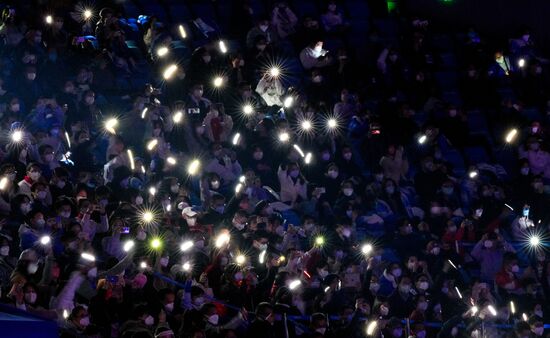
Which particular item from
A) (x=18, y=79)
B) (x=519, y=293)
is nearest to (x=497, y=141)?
(x=519, y=293)

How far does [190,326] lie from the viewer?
10703 mm

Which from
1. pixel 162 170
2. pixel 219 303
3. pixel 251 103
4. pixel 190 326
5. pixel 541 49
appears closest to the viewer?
pixel 190 326

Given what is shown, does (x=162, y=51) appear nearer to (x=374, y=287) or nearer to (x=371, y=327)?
(x=374, y=287)

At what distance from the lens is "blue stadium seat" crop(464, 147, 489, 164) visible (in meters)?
16.3

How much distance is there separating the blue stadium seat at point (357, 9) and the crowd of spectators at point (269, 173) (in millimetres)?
34

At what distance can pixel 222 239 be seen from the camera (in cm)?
1287

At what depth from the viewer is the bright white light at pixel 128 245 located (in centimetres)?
1200

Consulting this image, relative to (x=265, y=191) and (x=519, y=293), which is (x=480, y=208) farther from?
(x=265, y=191)

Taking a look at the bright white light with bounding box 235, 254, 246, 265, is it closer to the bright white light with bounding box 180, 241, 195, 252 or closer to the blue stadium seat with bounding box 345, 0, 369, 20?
the bright white light with bounding box 180, 241, 195, 252

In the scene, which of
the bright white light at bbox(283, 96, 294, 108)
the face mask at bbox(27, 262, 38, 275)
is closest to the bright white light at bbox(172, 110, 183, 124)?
the bright white light at bbox(283, 96, 294, 108)

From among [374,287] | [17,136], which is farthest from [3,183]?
[374,287]

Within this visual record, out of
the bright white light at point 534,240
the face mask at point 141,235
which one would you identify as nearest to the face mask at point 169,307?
the face mask at point 141,235

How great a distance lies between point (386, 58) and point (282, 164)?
3500 mm

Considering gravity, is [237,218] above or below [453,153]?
above
